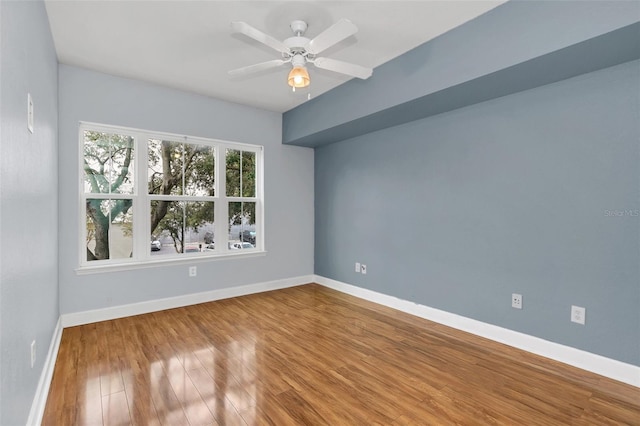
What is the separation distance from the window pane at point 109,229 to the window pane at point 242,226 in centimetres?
125

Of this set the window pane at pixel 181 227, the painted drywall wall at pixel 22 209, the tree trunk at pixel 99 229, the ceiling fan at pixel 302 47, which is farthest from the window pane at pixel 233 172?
the painted drywall wall at pixel 22 209

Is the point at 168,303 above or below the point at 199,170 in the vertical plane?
below

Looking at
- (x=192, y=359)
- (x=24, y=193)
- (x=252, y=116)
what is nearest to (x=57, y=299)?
(x=192, y=359)

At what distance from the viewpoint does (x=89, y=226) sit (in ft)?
11.3

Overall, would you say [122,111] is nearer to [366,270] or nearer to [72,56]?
[72,56]

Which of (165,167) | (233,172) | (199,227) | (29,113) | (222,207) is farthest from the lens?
(233,172)

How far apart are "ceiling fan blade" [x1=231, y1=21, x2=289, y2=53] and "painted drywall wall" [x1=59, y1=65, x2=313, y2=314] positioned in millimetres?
2185

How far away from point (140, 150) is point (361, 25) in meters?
2.85

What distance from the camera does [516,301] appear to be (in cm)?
284

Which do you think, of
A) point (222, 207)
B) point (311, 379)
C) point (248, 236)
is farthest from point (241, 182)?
point (311, 379)

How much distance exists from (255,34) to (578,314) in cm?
321

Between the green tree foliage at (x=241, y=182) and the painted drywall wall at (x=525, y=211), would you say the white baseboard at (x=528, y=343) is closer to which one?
the painted drywall wall at (x=525, y=211)

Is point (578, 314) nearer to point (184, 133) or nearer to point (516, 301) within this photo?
point (516, 301)

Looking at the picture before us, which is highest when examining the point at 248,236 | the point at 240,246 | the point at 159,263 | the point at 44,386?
the point at 248,236
